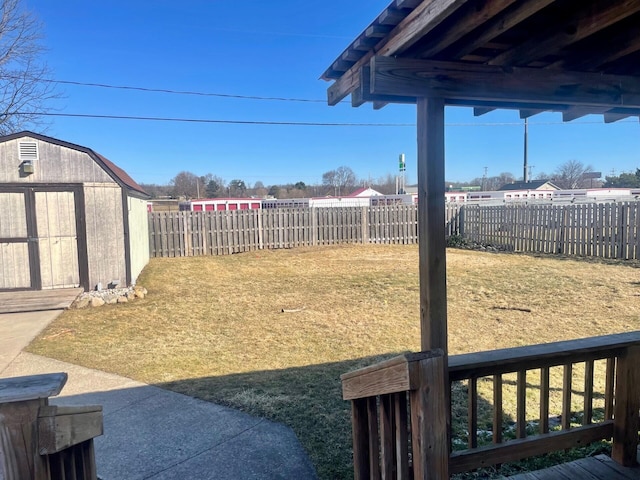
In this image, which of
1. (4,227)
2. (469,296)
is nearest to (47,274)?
(4,227)

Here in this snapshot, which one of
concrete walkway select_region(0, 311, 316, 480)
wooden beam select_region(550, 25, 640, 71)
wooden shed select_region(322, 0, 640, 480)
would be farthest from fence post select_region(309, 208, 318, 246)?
wooden beam select_region(550, 25, 640, 71)

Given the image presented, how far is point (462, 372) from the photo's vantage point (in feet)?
6.35

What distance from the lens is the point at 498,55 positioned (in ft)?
7.20

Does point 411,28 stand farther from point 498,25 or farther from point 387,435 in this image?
point 387,435

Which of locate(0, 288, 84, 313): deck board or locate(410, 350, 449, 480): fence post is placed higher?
locate(410, 350, 449, 480): fence post

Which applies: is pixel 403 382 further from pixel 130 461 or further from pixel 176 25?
pixel 176 25

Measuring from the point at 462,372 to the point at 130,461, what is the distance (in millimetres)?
2204

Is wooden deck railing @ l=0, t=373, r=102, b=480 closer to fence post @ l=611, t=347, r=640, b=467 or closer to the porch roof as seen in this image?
the porch roof

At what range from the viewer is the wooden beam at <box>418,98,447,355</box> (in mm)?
1979

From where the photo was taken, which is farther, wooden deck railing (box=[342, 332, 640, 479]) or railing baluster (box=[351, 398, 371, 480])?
railing baluster (box=[351, 398, 371, 480])

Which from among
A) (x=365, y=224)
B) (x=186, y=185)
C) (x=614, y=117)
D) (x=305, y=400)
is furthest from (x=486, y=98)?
(x=186, y=185)

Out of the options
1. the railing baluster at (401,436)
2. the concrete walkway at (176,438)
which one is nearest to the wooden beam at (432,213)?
the railing baluster at (401,436)

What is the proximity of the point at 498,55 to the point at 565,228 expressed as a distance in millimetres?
11331

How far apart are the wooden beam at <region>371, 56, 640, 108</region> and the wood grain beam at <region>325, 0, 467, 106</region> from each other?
0.09 metres
